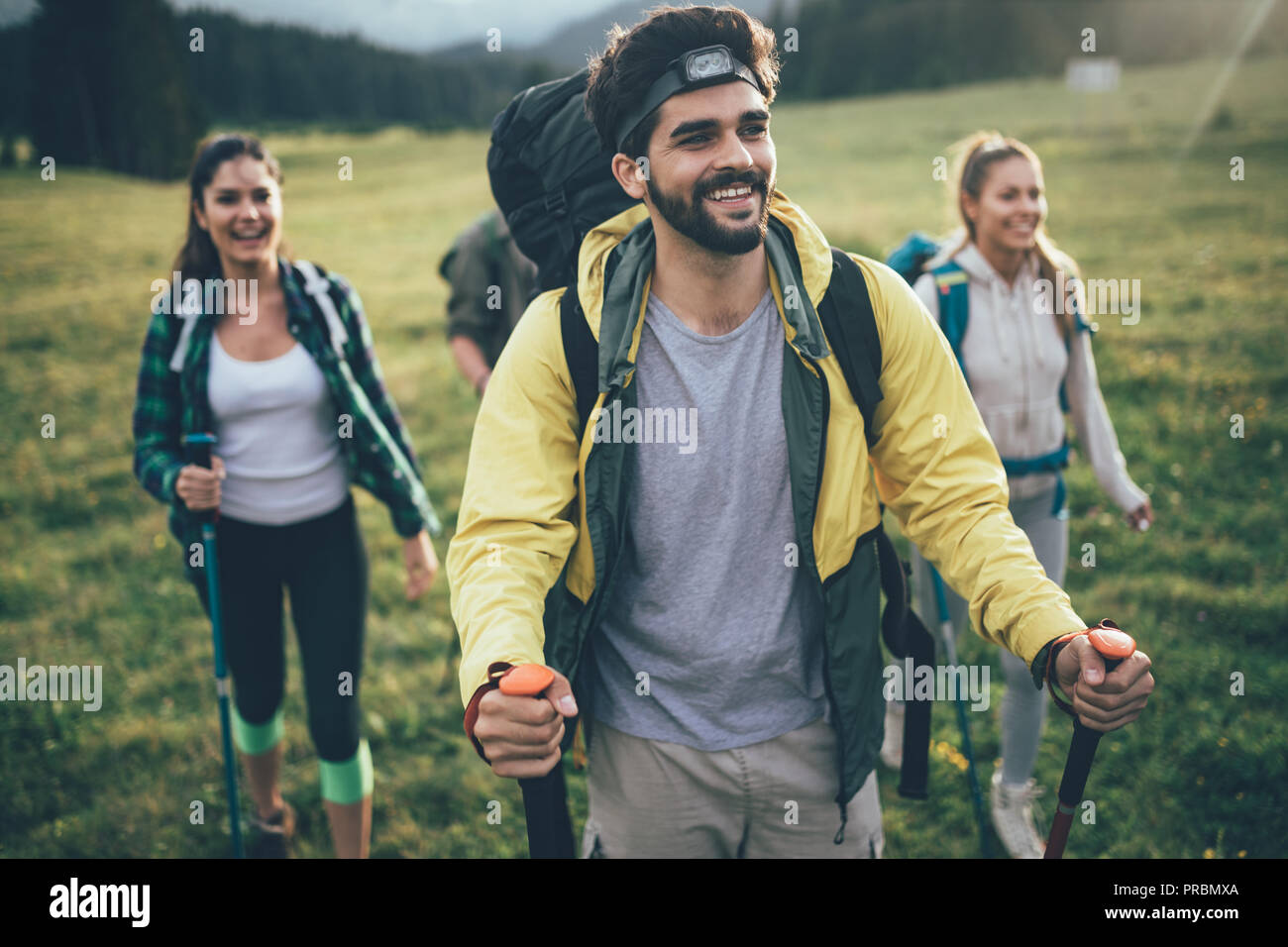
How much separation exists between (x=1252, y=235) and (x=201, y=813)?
19.8 metres

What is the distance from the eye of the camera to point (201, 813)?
4930 mm

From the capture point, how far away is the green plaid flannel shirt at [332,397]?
3982 millimetres

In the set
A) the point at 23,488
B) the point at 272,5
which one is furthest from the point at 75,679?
the point at 272,5

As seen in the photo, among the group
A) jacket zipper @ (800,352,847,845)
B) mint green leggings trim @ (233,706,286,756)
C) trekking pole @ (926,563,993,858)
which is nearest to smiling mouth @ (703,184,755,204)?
jacket zipper @ (800,352,847,845)

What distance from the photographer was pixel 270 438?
161 inches

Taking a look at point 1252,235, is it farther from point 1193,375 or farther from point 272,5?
point 272,5

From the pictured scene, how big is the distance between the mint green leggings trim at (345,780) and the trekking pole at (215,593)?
15.4 inches

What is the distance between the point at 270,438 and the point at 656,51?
8.45 ft

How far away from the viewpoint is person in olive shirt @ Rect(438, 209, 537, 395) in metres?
5.26

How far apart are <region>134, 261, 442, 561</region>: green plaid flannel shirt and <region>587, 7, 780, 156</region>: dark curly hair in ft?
6.70

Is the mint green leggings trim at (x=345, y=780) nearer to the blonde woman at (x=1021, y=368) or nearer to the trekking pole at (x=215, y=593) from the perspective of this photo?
the trekking pole at (x=215, y=593)

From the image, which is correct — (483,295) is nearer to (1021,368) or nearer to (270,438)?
(270,438)

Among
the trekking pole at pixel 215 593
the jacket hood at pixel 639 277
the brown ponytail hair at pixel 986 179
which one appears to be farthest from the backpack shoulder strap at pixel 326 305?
the brown ponytail hair at pixel 986 179
